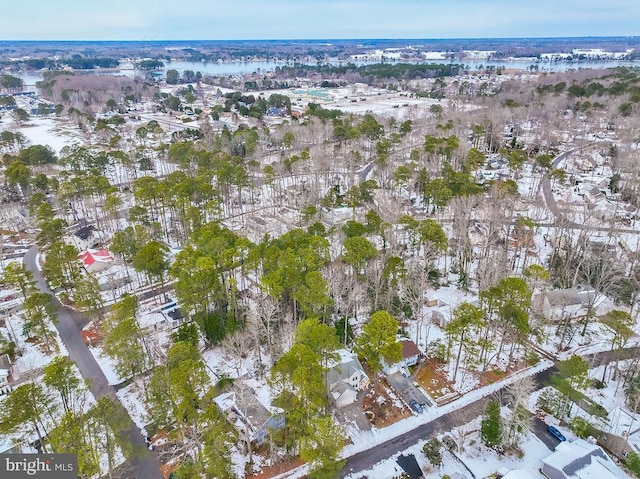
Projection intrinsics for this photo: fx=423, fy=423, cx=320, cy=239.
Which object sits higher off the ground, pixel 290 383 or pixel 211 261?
pixel 211 261

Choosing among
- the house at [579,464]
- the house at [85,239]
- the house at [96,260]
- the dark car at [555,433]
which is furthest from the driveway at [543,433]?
the house at [85,239]

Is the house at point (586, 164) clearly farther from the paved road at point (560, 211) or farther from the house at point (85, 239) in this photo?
the house at point (85, 239)

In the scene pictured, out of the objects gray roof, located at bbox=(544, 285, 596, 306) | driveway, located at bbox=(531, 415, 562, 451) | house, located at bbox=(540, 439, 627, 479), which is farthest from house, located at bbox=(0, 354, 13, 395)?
gray roof, located at bbox=(544, 285, 596, 306)

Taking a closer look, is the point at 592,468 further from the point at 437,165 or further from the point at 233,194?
the point at 233,194

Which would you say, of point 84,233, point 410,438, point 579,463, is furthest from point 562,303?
point 84,233

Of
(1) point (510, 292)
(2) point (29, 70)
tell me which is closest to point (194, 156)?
(1) point (510, 292)

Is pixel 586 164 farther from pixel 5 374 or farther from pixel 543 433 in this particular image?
pixel 5 374
